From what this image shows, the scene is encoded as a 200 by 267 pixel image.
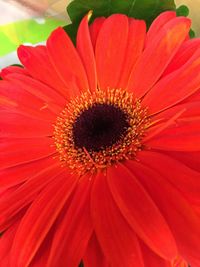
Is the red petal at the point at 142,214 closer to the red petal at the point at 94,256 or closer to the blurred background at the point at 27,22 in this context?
the red petal at the point at 94,256

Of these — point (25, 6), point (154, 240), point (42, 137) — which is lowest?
point (154, 240)

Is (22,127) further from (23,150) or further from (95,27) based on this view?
(95,27)

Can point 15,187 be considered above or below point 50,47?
below

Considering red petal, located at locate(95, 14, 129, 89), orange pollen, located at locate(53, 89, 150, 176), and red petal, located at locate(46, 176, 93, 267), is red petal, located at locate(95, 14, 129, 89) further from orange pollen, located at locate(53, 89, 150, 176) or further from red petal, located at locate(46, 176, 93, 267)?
red petal, located at locate(46, 176, 93, 267)

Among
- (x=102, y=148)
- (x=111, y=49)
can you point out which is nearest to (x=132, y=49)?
→ (x=111, y=49)

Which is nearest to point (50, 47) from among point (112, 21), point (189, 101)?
point (112, 21)

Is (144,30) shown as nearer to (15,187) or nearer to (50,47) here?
(50,47)
